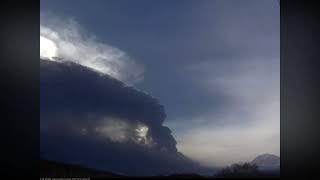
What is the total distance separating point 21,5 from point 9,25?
0.12 metres

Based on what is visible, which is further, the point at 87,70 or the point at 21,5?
the point at 87,70

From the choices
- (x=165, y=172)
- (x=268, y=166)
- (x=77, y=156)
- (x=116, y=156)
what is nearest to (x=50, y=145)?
(x=77, y=156)

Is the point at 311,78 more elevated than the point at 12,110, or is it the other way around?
the point at 311,78

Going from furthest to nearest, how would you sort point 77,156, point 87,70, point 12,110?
1. point 87,70
2. point 77,156
3. point 12,110

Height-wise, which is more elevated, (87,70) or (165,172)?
(87,70)

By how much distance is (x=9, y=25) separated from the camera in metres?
2.06

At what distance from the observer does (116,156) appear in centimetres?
522

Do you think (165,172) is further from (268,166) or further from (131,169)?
(268,166)

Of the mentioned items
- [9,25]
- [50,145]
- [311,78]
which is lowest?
[50,145]

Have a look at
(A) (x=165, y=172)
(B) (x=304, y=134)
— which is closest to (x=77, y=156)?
(A) (x=165, y=172)

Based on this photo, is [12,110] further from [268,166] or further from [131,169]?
[268,166]

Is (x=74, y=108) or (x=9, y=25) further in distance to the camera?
(x=74, y=108)

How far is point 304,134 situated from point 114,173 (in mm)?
3366

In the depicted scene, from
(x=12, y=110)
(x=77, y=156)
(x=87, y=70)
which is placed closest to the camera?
(x=12, y=110)
